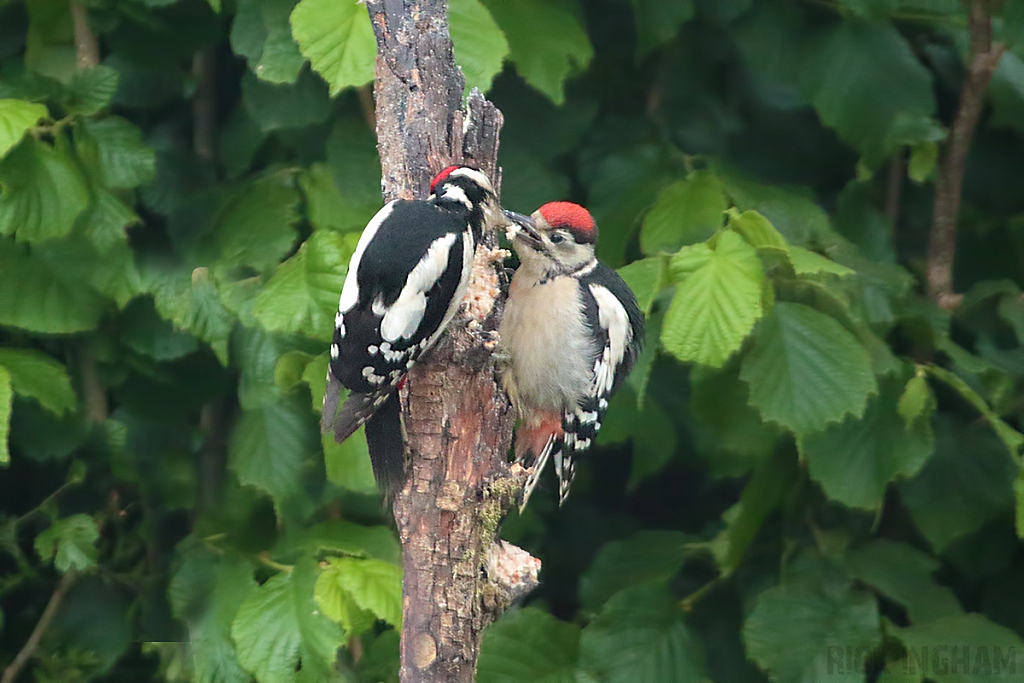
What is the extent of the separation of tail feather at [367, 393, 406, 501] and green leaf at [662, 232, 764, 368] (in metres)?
0.46

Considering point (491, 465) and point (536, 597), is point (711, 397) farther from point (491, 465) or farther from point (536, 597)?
point (536, 597)

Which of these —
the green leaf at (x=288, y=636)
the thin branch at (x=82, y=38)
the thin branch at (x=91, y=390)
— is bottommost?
the green leaf at (x=288, y=636)

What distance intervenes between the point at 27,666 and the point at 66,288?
93cm

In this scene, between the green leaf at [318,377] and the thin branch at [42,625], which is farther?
the thin branch at [42,625]

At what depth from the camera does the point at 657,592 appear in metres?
2.04

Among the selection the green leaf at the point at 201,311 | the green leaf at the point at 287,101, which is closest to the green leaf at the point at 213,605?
the green leaf at the point at 201,311

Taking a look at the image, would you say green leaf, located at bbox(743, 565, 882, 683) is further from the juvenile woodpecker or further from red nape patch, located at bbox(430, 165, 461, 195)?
red nape patch, located at bbox(430, 165, 461, 195)

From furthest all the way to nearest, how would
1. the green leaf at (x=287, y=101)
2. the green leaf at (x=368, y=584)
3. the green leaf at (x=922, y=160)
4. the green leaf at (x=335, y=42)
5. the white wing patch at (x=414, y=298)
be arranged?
the green leaf at (x=922, y=160)
the green leaf at (x=287, y=101)
the green leaf at (x=368, y=584)
the green leaf at (x=335, y=42)
the white wing patch at (x=414, y=298)

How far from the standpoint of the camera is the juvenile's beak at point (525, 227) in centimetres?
160

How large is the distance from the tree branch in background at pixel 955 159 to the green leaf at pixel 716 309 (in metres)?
0.81

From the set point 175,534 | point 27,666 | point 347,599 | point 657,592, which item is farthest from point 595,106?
point 27,666

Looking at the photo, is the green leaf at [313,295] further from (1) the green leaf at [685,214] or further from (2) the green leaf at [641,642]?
(2) the green leaf at [641,642]

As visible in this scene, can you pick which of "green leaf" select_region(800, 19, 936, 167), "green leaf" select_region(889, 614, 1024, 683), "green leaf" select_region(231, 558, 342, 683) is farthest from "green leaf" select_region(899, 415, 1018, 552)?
"green leaf" select_region(231, 558, 342, 683)

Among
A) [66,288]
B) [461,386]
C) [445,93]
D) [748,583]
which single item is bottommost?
[748,583]
